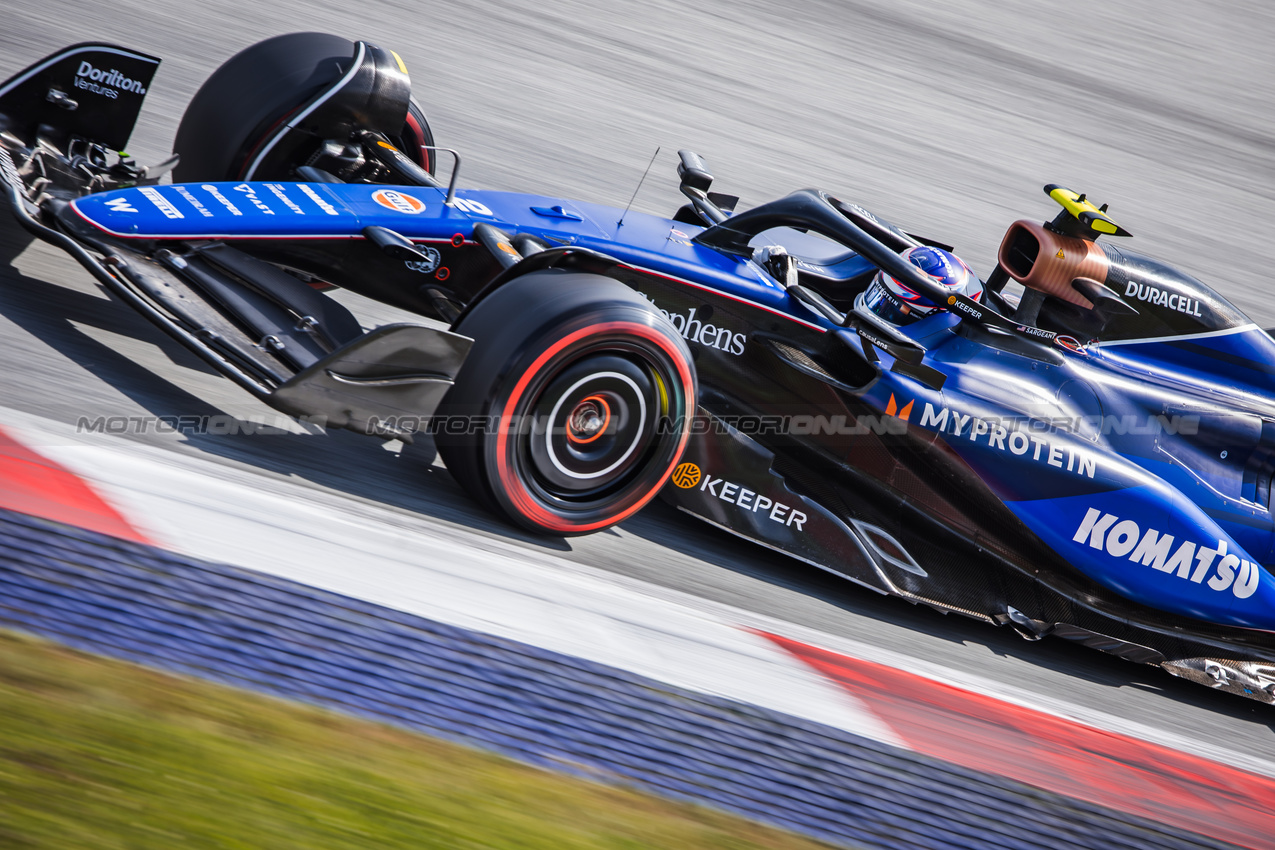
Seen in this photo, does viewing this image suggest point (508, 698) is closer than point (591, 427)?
Yes

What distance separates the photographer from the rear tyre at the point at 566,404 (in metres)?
3.37

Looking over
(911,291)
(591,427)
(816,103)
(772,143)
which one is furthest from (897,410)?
(816,103)

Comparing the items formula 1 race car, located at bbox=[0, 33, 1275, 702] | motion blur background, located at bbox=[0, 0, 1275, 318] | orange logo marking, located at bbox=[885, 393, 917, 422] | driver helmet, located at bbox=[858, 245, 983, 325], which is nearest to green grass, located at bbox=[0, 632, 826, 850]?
formula 1 race car, located at bbox=[0, 33, 1275, 702]

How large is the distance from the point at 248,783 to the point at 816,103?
9.15m

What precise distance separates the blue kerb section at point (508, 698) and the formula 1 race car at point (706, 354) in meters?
0.75

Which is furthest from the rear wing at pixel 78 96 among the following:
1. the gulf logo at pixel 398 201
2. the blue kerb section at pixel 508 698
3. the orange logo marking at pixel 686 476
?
the orange logo marking at pixel 686 476

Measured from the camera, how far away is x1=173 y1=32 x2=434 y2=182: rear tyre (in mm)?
4328

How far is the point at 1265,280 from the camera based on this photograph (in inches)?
374

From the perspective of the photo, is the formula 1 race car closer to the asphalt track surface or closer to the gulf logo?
the gulf logo

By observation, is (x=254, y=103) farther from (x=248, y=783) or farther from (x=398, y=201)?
(x=248, y=783)

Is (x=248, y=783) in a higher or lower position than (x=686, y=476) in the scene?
lower

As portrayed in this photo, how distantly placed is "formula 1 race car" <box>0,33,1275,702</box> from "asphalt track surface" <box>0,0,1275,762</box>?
202 mm

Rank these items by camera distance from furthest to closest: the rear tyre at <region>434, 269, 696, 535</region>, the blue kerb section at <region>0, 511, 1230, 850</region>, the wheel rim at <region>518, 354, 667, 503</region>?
the wheel rim at <region>518, 354, 667, 503</region>
the rear tyre at <region>434, 269, 696, 535</region>
the blue kerb section at <region>0, 511, 1230, 850</region>

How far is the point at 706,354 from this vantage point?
4.03 m
